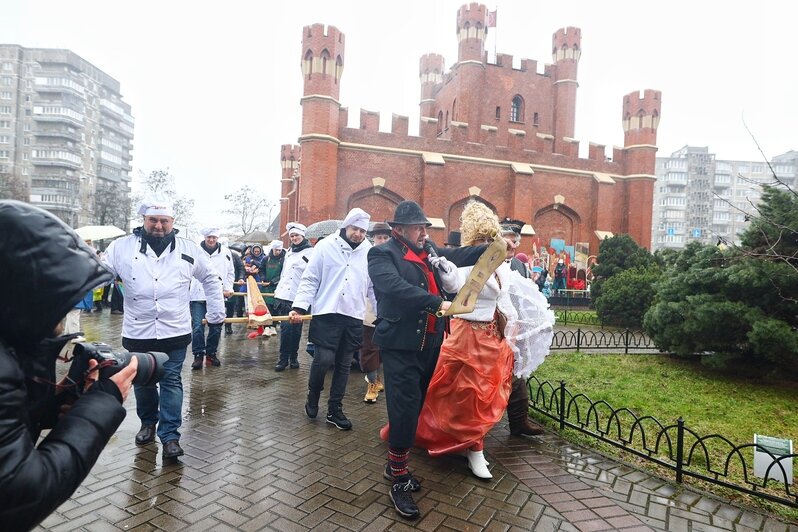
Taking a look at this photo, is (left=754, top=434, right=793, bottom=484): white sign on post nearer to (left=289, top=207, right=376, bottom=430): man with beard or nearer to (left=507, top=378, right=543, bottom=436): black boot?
(left=507, top=378, right=543, bottom=436): black boot

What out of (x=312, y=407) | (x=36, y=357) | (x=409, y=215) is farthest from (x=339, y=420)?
(x=36, y=357)

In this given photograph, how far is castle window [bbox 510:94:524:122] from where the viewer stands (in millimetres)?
31297

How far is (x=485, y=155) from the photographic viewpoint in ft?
78.9

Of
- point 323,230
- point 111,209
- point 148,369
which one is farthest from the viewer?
point 111,209

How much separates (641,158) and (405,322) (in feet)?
88.8

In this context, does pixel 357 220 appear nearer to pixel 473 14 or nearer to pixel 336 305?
pixel 336 305

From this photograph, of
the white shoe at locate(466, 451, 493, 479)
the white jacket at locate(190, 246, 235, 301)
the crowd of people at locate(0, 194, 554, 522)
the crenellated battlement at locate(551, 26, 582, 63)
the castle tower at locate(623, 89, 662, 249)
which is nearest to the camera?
the crowd of people at locate(0, 194, 554, 522)

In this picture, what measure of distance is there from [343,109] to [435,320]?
2029 cm

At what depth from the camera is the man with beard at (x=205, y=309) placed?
7207 mm

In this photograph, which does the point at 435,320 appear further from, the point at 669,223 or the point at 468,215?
the point at 669,223

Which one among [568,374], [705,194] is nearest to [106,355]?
[568,374]

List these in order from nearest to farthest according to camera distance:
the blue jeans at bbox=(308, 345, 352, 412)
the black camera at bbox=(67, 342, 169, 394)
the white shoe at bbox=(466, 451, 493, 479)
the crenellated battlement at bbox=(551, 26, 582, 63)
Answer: the black camera at bbox=(67, 342, 169, 394), the white shoe at bbox=(466, 451, 493, 479), the blue jeans at bbox=(308, 345, 352, 412), the crenellated battlement at bbox=(551, 26, 582, 63)

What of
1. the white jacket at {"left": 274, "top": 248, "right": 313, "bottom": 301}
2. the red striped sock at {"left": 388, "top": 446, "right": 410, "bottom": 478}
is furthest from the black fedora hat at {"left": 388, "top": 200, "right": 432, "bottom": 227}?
the white jacket at {"left": 274, "top": 248, "right": 313, "bottom": 301}

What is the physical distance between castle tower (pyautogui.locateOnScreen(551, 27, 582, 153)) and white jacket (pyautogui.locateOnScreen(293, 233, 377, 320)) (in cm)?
2931
